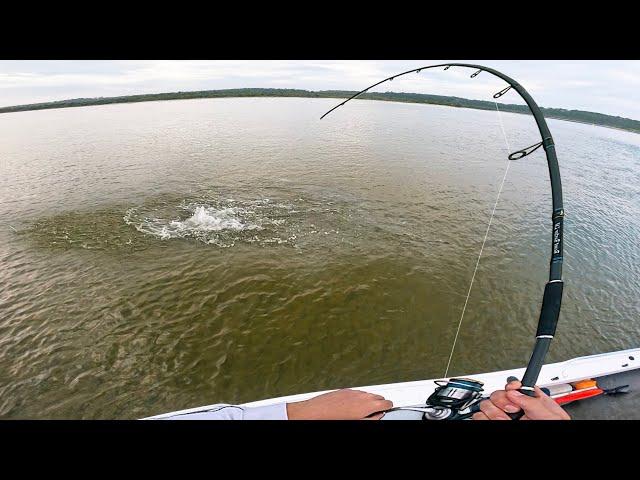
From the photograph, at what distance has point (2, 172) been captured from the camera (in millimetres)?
25859

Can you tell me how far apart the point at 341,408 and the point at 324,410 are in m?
0.24

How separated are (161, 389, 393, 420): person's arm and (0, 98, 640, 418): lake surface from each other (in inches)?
173

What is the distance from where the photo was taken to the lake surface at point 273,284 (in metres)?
8.23

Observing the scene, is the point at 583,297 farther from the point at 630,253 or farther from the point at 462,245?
the point at 630,253

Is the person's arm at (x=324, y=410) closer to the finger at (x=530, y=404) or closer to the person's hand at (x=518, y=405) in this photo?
the person's hand at (x=518, y=405)

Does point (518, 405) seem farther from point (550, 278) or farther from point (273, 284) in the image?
point (273, 284)

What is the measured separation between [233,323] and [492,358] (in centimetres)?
800

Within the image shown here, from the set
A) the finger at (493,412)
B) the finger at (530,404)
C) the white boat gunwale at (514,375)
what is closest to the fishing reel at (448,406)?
the finger at (493,412)

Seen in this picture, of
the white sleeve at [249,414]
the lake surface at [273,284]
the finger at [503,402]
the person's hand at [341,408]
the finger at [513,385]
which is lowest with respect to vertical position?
the lake surface at [273,284]

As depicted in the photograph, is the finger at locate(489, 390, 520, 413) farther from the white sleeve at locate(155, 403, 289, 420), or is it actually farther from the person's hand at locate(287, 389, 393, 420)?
the white sleeve at locate(155, 403, 289, 420)

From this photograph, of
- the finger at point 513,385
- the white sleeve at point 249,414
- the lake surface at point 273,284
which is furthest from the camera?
the lake surface at point 273,284

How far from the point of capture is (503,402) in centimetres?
278
